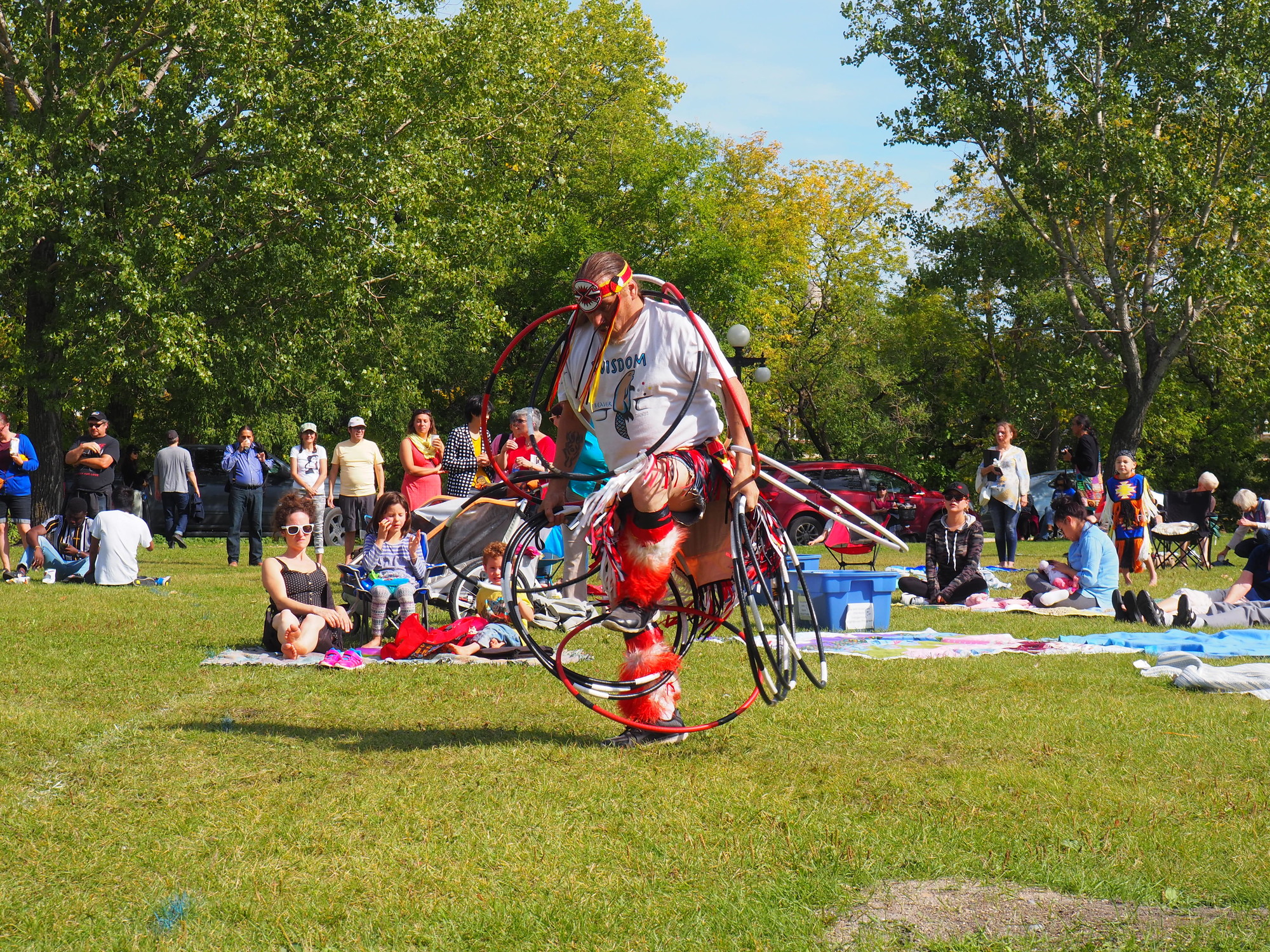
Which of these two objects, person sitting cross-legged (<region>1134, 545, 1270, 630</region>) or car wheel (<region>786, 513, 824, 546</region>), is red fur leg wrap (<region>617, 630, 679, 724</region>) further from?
car wheel (<region>786, 513, 824, 546</region>)

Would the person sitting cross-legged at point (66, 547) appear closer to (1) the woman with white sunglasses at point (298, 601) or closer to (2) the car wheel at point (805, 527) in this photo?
(1) the woman with white sunglasses at point (298, 601)

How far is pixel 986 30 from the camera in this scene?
84.5 feet

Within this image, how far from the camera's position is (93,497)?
14.2 meters

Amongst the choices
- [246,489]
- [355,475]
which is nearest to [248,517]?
[246,489]

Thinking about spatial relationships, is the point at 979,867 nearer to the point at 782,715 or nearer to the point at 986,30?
the point at 782,715

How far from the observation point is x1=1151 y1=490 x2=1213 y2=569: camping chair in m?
16.9

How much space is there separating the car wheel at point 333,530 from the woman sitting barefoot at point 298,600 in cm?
1075

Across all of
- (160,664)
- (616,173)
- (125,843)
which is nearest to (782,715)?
(125,843)

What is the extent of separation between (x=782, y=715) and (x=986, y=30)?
929 inches

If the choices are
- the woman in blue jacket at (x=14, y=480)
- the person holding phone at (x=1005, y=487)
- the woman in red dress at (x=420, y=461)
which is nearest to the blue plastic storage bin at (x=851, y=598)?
the woman in red dress at (x=420, y=461)

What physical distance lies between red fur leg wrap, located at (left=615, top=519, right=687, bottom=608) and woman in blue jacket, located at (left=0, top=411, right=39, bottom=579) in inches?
383

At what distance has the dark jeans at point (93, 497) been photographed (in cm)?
1412

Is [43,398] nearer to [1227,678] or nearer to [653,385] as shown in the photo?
[653,385]

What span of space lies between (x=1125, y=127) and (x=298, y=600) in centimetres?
2200
